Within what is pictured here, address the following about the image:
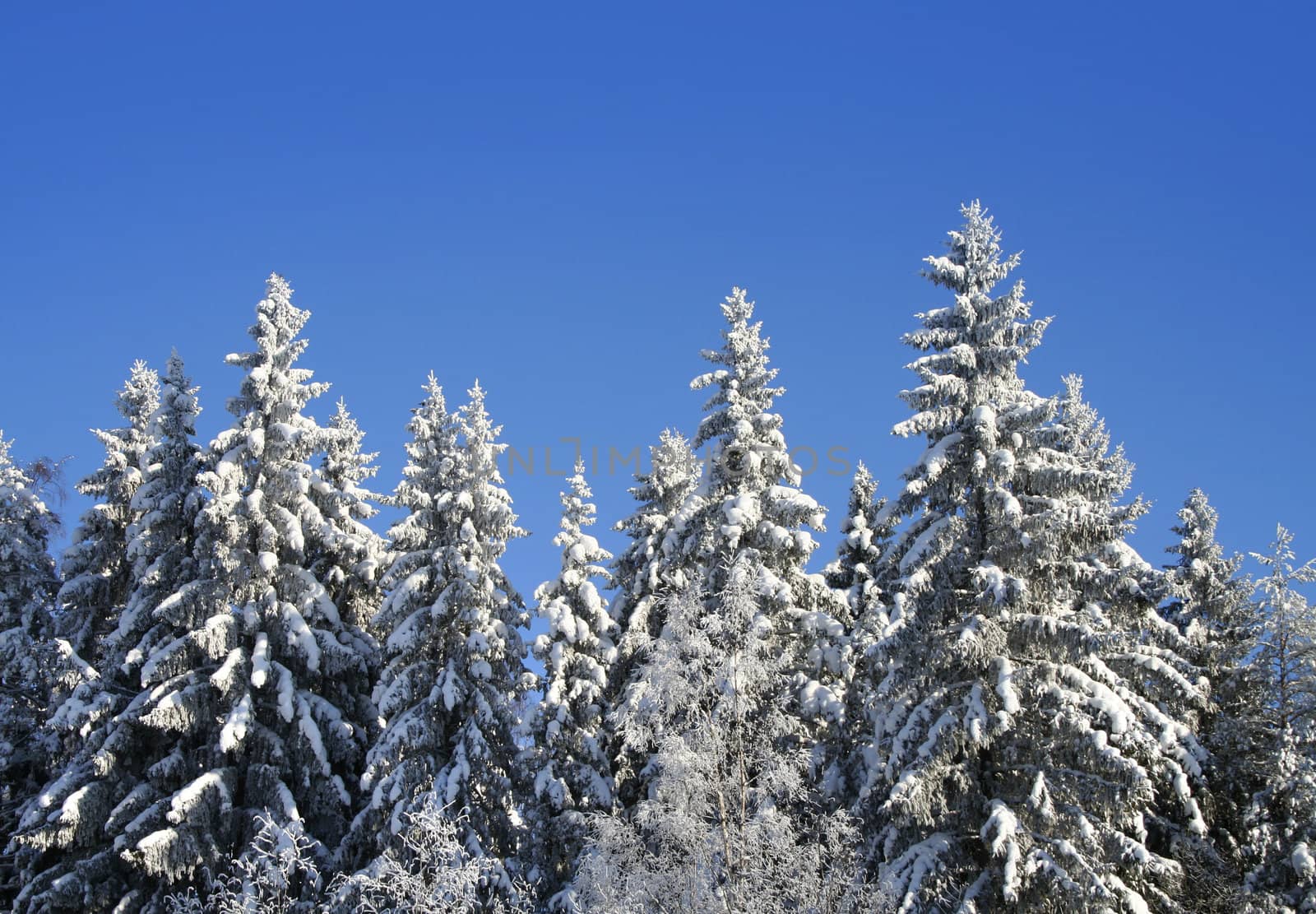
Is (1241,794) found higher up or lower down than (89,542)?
lower down

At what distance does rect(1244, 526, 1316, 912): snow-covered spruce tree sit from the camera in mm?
21828

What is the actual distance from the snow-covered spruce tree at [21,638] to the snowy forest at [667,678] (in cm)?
11

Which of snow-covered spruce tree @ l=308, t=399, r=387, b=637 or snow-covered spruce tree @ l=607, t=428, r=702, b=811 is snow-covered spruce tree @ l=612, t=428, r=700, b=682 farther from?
snow-covered spruce tree @ l=308, t=399, r=387, b=637

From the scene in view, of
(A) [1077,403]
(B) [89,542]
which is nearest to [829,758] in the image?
(A) [1077,403]

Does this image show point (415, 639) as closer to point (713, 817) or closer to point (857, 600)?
point (713, 817)

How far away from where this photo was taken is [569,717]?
88.2 feet

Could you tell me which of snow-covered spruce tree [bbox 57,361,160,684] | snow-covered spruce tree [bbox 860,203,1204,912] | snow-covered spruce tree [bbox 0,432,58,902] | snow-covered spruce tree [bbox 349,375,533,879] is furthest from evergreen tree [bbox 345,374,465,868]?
snow-covered spruce tree [bbox 0,432,58,902]

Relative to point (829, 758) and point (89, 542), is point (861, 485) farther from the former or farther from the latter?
point (89, 542)

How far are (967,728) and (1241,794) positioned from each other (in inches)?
399

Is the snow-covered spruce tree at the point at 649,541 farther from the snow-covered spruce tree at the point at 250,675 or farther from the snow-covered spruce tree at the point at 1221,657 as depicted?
the snow-covered spruce tree at the point at 1221,657

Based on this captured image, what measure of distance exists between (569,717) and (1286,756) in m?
15.5

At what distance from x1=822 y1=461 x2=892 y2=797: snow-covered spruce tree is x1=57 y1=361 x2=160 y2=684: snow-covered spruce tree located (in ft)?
62.8

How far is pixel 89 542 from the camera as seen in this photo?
30.8m

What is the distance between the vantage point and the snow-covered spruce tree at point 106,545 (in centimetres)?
3055
